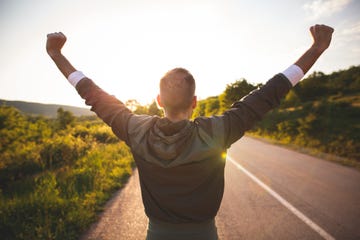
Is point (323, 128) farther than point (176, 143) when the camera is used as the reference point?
Yes

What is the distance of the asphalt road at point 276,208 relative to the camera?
14.3 ft

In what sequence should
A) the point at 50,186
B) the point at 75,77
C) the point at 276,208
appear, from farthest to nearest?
the point at 50,186 < the point at 276,208 < the point at 75,77

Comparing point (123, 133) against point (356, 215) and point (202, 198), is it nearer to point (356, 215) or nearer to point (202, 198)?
point (202, 198)

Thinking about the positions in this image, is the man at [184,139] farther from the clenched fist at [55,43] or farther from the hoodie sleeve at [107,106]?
the clenched fist at [55,43]

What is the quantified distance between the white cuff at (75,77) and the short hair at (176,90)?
22.8 inches

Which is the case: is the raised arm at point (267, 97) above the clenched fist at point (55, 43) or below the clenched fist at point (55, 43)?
below

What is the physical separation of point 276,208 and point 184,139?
5.00m

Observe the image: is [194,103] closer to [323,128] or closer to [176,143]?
[176,143]

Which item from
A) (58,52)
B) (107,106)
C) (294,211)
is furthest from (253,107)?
(294,211)

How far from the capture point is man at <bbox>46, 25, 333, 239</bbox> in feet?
4.55

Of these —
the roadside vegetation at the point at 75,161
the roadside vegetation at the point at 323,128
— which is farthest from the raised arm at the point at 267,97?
the roadside vegetation at the point at 323,128

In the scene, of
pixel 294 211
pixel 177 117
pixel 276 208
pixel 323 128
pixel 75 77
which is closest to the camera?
pixel 177 117

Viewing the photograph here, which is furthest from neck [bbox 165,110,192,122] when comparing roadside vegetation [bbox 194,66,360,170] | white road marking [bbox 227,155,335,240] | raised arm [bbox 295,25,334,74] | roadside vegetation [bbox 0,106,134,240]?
roadside vegetation [bbox 194,66,360,170]

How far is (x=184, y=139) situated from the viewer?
1361mm
